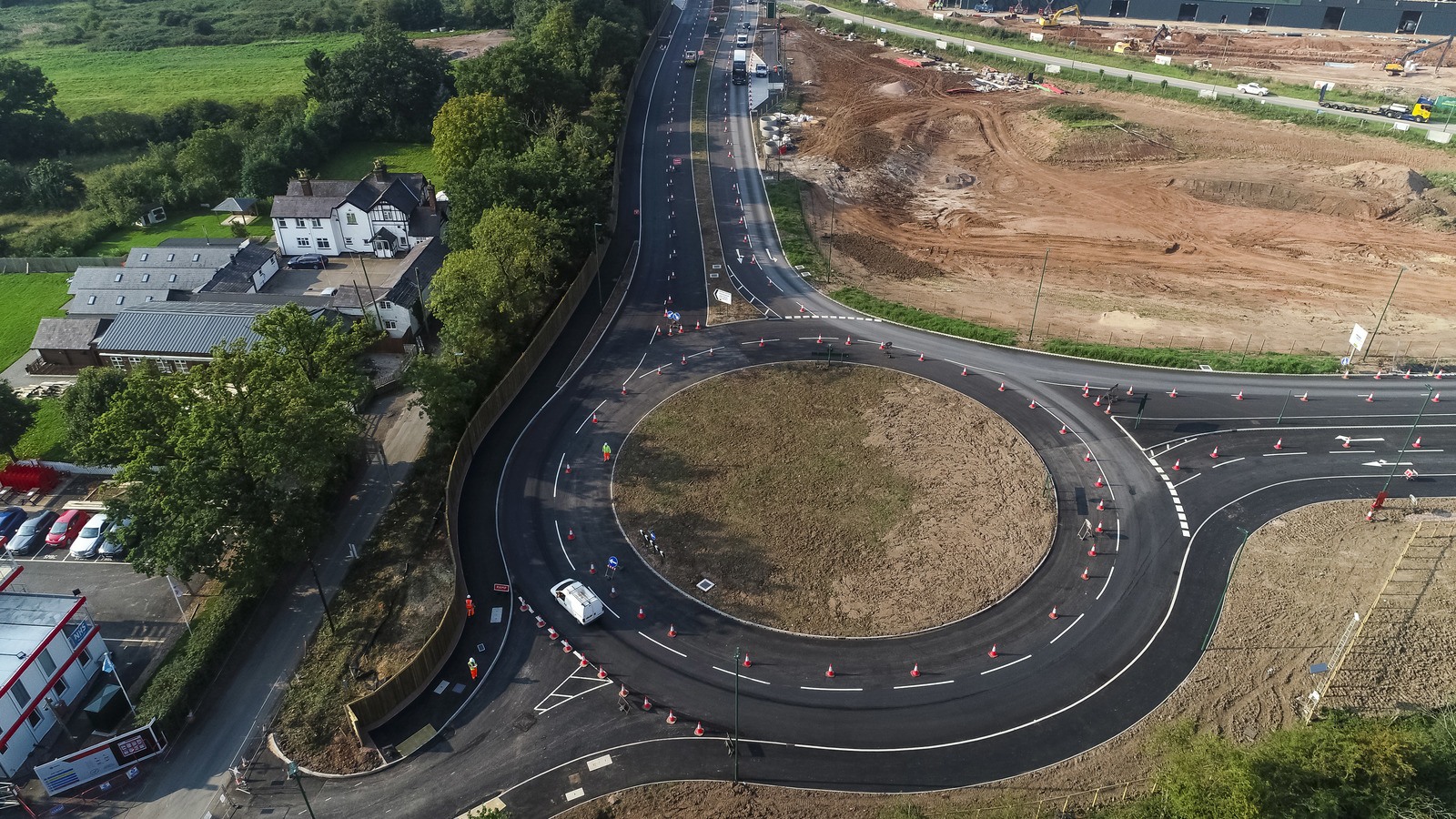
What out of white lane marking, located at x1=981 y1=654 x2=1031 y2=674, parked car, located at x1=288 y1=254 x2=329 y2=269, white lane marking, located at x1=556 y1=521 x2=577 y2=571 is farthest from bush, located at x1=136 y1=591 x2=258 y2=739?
parked car, located at x1=288 y1=254 x2=329 y2=269

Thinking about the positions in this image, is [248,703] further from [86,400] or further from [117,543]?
[86,400]

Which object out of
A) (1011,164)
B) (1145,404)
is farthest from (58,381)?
(1011,164)

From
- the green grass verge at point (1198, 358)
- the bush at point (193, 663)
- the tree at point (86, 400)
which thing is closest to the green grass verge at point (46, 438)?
the tree at point (86, 400)

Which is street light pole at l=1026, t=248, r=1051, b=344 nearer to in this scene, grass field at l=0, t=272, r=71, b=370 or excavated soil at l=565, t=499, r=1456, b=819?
excavated soil at l=565, t=499, r=1456, b=819

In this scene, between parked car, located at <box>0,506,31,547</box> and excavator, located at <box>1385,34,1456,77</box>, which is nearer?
parked car, located at <box>0,506,31,547</box>

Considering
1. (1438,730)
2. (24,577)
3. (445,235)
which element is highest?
(445,235)

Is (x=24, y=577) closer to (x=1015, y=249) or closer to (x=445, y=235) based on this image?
(x=445, y=235)

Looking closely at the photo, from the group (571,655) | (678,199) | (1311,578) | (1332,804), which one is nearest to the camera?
(1332,804)

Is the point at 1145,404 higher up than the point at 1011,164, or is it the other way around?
the point at 1011,164
